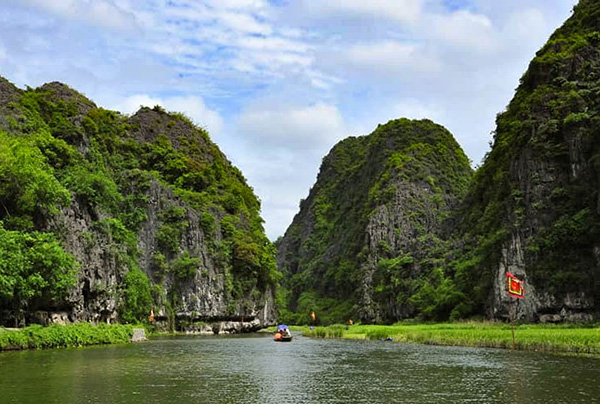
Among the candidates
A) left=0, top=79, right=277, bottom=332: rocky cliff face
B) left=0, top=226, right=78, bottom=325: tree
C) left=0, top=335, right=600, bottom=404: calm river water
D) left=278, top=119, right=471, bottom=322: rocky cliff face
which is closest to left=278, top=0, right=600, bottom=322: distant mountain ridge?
left=278, top=119, right=471, bottom=322: rocky cliff face

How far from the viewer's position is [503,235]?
229ft

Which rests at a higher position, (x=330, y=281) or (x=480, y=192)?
(x=480, y=192)

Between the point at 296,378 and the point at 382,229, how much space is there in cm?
9407

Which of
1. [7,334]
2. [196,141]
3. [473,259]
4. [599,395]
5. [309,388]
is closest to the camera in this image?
[599,395]

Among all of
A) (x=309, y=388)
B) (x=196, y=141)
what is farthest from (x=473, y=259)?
(x=309, y=388)

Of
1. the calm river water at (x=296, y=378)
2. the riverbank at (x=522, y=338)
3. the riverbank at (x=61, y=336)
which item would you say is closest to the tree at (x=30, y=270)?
the riverbank at (x=61, y=336)

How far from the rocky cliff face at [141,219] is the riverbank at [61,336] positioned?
2.81 metres

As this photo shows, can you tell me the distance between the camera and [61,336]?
45.8 metres

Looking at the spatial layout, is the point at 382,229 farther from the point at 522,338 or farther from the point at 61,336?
the point at 61,336

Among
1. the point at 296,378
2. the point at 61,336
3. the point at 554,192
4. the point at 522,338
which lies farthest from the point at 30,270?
the point at 554,192

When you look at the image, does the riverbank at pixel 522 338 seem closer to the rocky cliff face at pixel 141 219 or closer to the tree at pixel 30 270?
the rocky cliff face at pixel 141 219

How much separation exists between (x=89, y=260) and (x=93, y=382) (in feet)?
119

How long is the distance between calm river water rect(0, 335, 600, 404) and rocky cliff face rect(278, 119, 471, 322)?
195ft

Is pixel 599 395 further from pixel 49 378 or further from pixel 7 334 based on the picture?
pixel 7 334
